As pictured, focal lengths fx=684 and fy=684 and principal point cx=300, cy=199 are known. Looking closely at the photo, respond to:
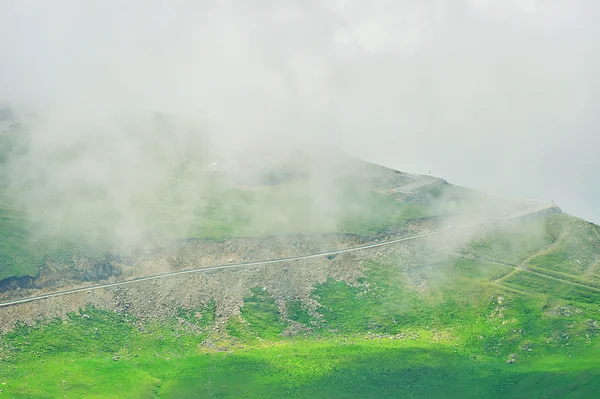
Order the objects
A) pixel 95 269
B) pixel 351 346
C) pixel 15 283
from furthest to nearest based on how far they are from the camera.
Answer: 1. pixel 95 269
2. pixel 15 283
3. pixel 351 346

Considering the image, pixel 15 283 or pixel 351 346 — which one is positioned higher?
pixel 15 283

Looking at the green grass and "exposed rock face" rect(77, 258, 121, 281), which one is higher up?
"exposed rock face" rect(77, 258, 121, 281)

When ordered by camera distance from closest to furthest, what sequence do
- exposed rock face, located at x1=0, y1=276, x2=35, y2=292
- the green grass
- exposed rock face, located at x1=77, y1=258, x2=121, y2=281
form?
the green grass → exposed rock face, located at x1=0, y1=276, x2=35, y2=292 → exposed rock face, located at x1=77, y1=258, x2=121, y2=281

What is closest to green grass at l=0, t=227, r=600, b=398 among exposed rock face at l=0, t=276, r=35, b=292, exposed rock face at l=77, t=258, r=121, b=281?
exposed rock face at l=77, t=258, r=121, b=281

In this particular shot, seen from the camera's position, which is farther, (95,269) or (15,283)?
(95,269)

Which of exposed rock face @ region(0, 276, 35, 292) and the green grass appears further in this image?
exposed rock face @ region(0, 276, 35, 292)

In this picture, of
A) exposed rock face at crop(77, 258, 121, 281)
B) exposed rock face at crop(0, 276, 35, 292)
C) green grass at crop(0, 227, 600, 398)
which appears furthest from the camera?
exposed rock face at crop(77, 258, 121, 281)

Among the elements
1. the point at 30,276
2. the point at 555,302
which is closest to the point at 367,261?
the point at 555,302

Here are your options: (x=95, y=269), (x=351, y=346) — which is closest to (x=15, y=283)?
(x=95, y=269)

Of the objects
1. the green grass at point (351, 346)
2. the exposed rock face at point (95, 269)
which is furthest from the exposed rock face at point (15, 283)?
the green grass at point (351, 346)

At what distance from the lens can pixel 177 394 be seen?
138m

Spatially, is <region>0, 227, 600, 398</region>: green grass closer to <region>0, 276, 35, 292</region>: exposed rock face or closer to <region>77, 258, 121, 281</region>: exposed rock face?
<region>77, 258, 121, 281</region>: exposed rock face

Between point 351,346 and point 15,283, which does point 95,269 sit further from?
point 351,346

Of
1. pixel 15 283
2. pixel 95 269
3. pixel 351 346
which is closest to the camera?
pixel 351 346
